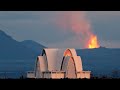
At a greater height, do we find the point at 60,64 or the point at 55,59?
the point at 55,59

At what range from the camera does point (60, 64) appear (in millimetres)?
92625

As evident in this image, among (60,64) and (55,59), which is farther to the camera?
(60,64)

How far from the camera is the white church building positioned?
297 feet

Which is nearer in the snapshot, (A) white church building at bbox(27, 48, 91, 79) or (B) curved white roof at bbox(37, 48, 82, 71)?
(A) white church building at bbox(27, 48, 91, 79)

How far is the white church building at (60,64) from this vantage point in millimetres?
90625

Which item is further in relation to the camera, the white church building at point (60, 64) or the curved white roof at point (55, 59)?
the curved white roof at point (55, 59)
